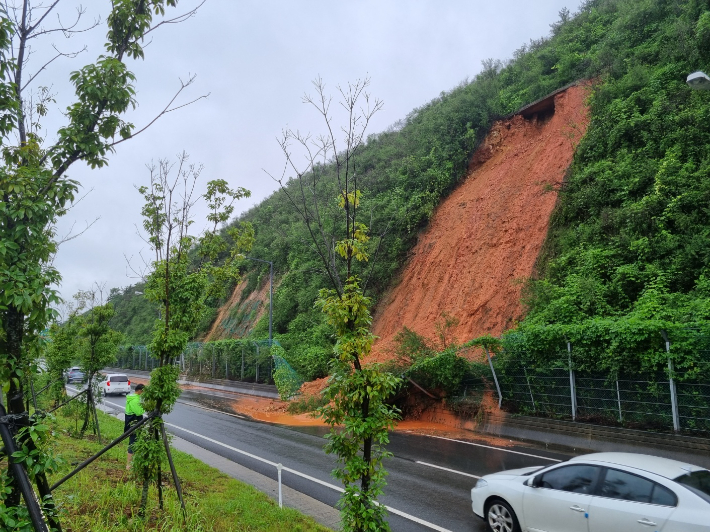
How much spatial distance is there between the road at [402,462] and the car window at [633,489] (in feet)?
6.80

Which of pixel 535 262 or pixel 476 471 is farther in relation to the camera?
pixel 535 262

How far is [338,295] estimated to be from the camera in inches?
214

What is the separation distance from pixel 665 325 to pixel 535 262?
885 cm

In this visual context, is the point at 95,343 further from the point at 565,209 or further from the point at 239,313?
the point at 239,313

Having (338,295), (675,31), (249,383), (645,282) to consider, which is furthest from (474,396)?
(249,383)

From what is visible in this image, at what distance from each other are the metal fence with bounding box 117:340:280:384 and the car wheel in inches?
877

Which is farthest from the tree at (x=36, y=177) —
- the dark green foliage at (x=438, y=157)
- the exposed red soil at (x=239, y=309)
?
the exposed red soil at (x=239, y=309)

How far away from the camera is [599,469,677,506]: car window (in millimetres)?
5250

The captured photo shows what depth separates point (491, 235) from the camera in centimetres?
2366

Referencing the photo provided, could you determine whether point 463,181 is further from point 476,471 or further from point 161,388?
point 161,388

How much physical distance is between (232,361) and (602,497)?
30517mm

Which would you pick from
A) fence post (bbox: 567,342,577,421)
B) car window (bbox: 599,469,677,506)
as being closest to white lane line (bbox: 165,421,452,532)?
car window (bbox: 599,469,677,506)

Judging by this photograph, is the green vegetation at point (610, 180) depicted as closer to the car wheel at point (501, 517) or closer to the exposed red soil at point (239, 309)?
the car wheel at point (501, 517)

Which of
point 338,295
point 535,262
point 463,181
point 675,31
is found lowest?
point 338,295
